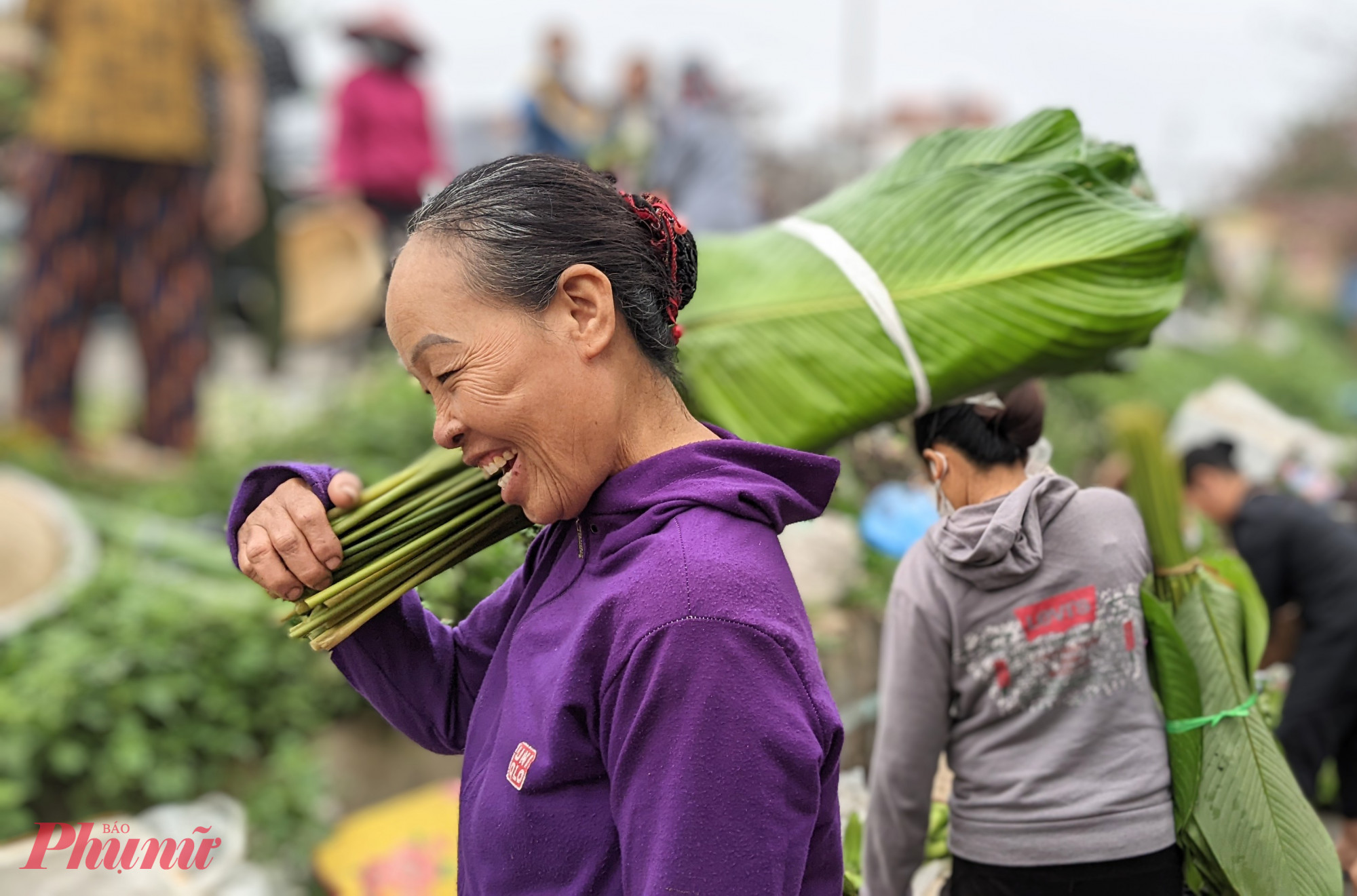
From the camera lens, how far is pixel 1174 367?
9219mm

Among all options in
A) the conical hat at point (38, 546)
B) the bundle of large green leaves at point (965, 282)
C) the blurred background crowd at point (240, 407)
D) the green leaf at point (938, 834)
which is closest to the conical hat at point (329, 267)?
the blurred background crowd at point (240, 407)

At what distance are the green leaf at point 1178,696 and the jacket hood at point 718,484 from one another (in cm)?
70

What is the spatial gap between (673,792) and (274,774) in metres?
2.44

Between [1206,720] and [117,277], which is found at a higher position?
[1206,720]

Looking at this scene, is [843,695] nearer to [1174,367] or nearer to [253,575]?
[253,575]

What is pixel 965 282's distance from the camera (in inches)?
74.7

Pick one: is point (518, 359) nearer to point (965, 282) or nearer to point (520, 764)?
point (520, 764)

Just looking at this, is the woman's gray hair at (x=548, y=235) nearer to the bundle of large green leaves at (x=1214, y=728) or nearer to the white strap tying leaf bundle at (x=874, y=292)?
the white strap tying leaf bundle at (x=874, y=292)

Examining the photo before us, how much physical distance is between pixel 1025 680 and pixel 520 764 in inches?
34.5

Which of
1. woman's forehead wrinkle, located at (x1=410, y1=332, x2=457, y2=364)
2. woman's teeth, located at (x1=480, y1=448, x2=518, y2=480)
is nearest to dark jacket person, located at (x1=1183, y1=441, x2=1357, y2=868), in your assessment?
woman's teeth, located at (x1=480, y1=448, x2=518, y2=480)

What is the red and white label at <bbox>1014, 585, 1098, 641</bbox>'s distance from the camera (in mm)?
1649

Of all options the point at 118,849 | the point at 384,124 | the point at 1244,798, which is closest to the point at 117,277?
the point at 384,124

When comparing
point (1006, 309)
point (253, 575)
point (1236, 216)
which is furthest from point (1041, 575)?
point (1236, 216)

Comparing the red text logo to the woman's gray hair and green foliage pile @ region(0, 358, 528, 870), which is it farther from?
the woman's gray hair
